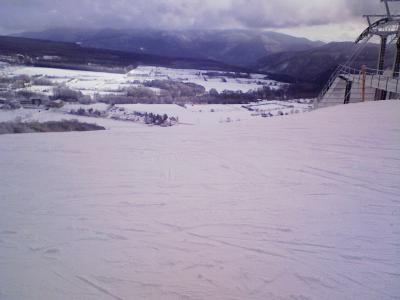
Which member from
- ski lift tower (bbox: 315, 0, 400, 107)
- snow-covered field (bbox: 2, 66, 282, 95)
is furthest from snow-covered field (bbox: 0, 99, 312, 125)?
ski lift tower (bbox: 315, 0, 400, 107)

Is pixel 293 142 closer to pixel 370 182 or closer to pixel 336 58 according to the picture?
pixel 370 182

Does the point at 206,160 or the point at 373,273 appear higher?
the point at 206,160

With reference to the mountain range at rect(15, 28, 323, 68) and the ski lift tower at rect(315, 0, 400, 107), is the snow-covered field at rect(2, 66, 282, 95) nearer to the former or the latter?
the mountain range at rect(15, 28, 323, 68)

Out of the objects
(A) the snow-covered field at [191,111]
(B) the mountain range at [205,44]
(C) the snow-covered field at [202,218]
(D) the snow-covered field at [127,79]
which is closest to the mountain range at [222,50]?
(B) the mountain range at [205,44]

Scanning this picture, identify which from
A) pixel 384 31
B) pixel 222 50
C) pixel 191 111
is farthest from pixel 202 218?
pixel 384 31

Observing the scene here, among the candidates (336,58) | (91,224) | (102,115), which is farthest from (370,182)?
(336,58)

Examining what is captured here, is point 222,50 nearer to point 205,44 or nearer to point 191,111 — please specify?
point 205,44
